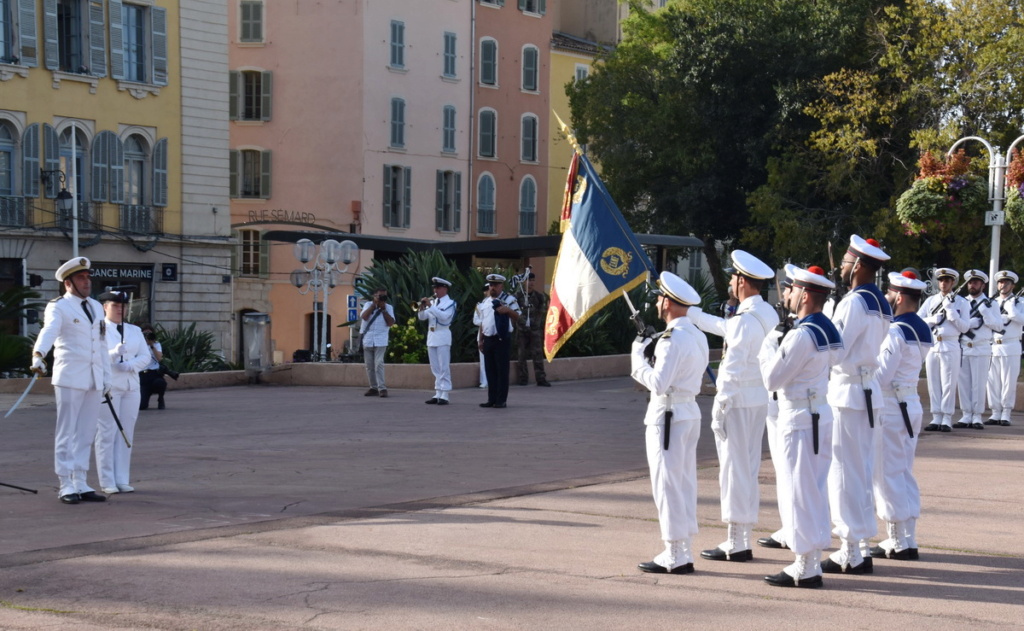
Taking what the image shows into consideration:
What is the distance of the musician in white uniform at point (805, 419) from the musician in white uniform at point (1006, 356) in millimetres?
11404

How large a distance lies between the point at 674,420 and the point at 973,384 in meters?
11.3

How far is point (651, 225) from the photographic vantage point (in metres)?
46.7

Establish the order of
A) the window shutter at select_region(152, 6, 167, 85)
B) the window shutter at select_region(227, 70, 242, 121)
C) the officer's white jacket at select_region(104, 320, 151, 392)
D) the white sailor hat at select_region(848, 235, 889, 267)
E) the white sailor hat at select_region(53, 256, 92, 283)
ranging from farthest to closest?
the window shutter at select_region(227, 70, 242, 121), the window shutter at select_region(152, 6, 167, 85), the officer's white jacket at select_region(104, 320, 151, 392), the white sailor hat at select_region(53, 256, 92, 283), the white sailor hat at select_region(848, 235, 889, 267)

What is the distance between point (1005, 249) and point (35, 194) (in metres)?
24.5

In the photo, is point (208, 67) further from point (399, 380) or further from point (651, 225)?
point (399, 380)

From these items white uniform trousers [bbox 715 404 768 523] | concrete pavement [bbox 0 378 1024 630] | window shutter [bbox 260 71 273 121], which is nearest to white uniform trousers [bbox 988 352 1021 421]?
concrete pavement [bbox 0 378 1024 630]

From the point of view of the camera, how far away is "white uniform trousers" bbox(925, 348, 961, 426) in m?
17.6

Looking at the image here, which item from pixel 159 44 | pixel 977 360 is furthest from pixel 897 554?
pixel 159 44

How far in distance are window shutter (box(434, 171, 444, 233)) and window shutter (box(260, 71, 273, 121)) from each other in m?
7.08

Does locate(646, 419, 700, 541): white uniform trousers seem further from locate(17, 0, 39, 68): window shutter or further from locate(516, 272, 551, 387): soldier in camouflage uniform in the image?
locate(17, 0, 39, 68): window shutter

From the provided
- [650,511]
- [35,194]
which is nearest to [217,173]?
[35,194]

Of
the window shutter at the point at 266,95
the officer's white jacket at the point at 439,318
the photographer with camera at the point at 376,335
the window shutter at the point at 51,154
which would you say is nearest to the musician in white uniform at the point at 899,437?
the officer's white jacket at the point at 439,318

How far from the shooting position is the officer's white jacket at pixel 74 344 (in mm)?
11000

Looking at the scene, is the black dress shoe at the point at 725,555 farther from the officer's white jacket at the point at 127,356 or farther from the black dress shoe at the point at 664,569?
the officer's white jacket at the point at 127,356
